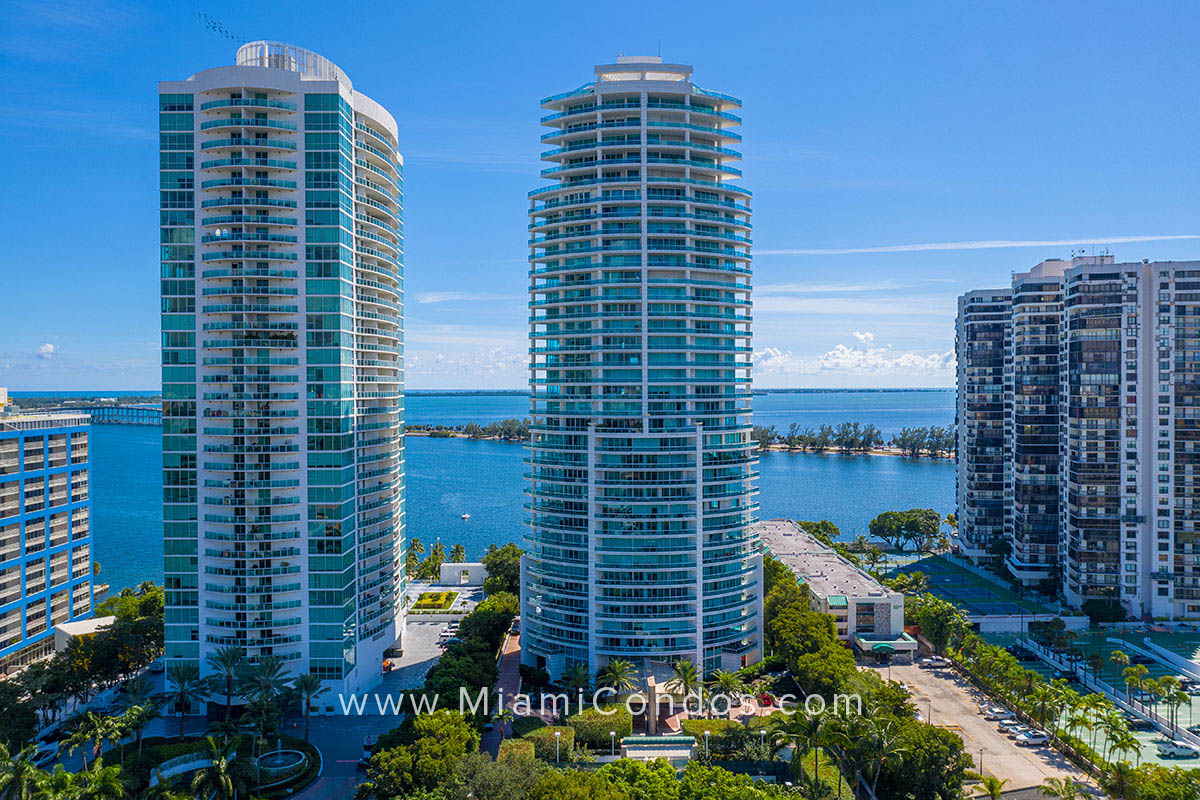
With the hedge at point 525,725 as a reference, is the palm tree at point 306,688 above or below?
above

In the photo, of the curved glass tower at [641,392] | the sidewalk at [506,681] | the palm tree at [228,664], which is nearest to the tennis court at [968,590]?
the curved glass tower at [641,392]

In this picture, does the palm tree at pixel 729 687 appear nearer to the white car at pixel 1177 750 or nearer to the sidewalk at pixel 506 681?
the sidewalk at pixel 506 681

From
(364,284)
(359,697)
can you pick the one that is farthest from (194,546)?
(364,284)

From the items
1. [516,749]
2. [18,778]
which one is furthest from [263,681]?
[516,749]

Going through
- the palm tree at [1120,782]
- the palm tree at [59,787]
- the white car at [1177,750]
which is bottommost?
the white car at [1177,750]

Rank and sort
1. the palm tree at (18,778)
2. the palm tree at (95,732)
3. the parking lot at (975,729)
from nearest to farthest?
the palm tree at (18,778), the palm tree at (95,732), the parking lot at (975,729)

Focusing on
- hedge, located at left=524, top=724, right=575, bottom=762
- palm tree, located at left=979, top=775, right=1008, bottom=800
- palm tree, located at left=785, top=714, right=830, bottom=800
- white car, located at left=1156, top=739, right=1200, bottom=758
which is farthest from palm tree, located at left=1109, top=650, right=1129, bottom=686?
hedge, located at left=524, top=724, right=575, bottom=762

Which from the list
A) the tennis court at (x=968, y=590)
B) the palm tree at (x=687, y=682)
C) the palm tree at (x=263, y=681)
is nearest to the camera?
the palm tree at (x=263, y=681)
